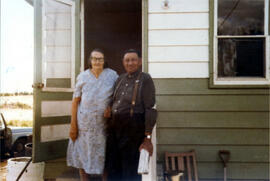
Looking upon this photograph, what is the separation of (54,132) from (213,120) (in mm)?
1980

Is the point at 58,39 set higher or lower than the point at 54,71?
higher

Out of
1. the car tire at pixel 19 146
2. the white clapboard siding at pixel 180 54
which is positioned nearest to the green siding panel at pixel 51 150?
the white clapboard siding at pixel 180 54

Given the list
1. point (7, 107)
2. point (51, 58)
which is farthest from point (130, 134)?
point (7, 107)

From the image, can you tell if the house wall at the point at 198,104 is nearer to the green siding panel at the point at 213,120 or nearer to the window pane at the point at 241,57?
the green siding panel at the point at 213,120

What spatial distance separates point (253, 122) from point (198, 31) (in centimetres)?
133

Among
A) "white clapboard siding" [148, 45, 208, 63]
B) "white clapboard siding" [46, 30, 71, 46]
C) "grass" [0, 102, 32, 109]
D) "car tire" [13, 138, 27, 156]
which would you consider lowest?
"car tire" [13, 138, 27, 156]

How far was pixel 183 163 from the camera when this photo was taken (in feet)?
12.7

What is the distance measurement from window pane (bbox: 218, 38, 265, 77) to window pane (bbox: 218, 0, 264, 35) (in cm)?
11

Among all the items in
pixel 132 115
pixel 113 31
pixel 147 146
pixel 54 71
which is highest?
pixel 113 31

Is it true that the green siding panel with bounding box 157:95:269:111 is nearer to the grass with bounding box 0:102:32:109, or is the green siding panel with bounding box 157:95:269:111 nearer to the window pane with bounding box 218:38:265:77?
the window pane with bounding box 218:38:265:77

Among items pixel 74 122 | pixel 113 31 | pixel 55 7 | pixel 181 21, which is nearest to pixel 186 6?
pixel 181 21

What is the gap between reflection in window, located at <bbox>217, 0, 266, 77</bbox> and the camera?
4035 millimetres

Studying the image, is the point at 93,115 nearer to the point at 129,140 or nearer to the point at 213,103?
the point at 129,140

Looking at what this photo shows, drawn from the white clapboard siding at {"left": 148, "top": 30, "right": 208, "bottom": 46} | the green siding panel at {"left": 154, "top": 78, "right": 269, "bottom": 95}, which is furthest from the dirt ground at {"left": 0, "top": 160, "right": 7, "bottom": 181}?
the white clapboard siding at {"left": 148, "top": 30, "right": 208, "bottom": 46}
